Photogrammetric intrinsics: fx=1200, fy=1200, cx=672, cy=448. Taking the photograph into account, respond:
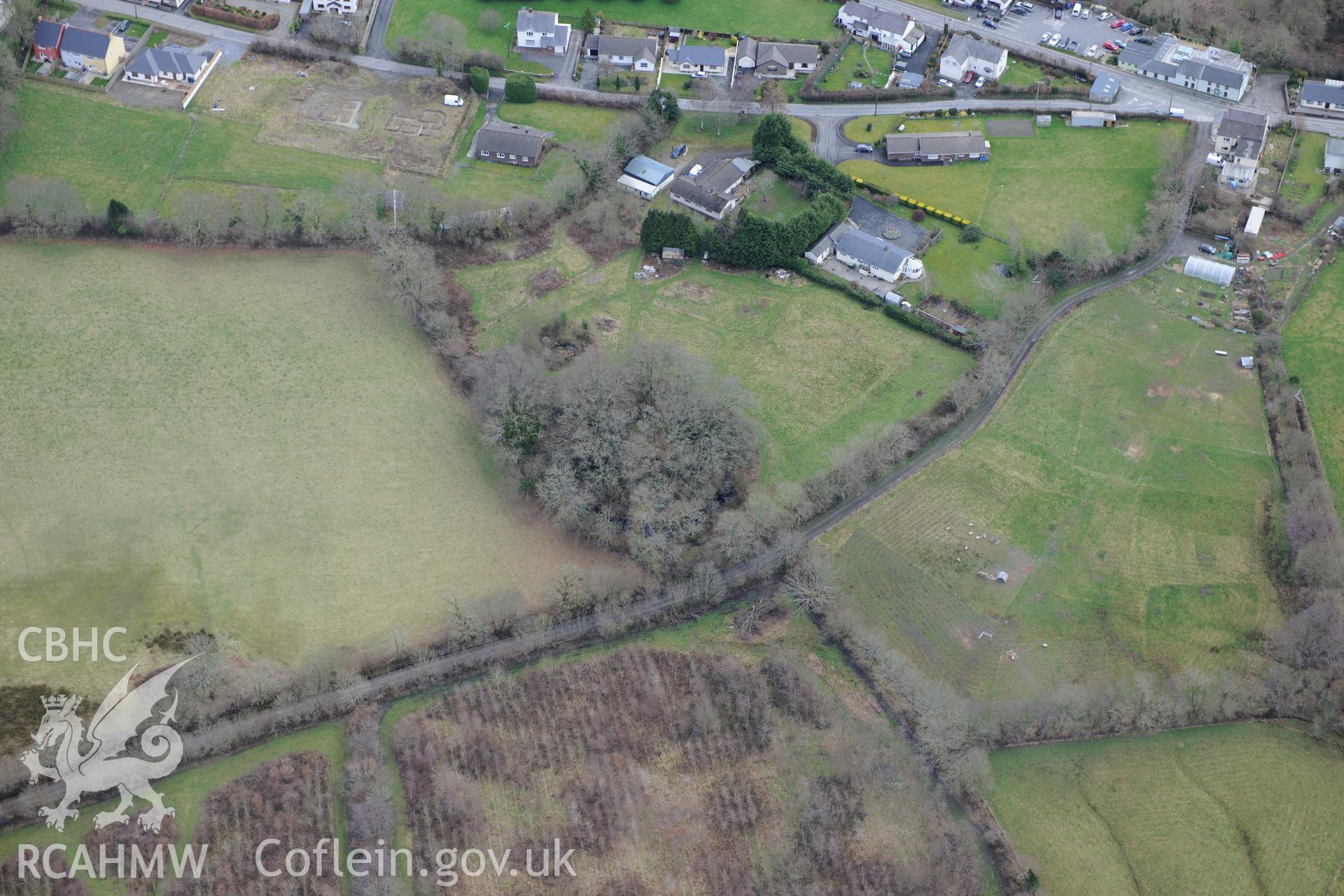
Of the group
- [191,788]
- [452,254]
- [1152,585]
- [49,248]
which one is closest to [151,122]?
[49,248]

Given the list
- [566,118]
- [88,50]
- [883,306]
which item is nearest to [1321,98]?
[883,306]

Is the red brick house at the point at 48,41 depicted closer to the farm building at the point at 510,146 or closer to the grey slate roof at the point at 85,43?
the grey slate roof at the point at 85,43

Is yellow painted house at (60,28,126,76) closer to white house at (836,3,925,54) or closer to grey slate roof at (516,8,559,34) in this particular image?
grey slate roof at (516,8,559,34)

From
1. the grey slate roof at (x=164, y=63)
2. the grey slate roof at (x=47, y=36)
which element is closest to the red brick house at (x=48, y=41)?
the grey slate roof at (x=47, y=36)

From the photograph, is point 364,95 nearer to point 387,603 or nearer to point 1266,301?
point 387,603

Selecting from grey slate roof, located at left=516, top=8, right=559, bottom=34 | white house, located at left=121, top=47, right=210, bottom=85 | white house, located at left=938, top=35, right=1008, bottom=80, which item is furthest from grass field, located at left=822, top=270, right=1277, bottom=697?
white house, located at left=121, top=47, right=210, bottom=85

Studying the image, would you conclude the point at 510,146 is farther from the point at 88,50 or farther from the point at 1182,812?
the point at 1182,812

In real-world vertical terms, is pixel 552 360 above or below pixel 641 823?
above
